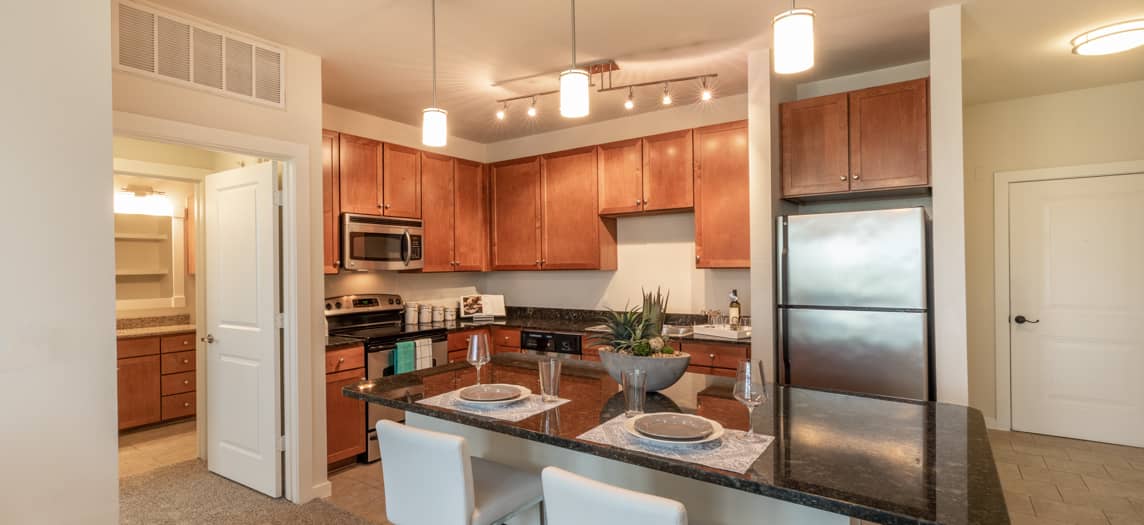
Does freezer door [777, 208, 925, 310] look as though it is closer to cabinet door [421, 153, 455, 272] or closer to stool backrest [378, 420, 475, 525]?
stool backrest [378, 420, 475, 525]

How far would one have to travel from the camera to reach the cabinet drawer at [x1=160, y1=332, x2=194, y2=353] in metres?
4.62

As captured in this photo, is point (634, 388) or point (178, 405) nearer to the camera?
point (634, 388)

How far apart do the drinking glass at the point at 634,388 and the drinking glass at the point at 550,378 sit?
11.8 inches

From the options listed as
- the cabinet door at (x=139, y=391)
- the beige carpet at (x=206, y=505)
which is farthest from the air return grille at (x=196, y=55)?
the cabinet door at (x=139, y=391)

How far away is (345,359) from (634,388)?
2.58 m

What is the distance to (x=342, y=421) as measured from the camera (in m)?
3.58

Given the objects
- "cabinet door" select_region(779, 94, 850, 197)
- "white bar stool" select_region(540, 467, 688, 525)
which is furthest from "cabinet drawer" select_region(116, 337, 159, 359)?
"cabinet door" select_region(779, 94, 850, 197)

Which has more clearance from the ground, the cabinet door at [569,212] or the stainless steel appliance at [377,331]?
the cabinet door at [569,212]

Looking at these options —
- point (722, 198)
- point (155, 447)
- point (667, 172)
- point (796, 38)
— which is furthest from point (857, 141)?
point (155, 447)

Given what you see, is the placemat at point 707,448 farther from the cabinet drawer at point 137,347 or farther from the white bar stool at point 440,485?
the cabinet drawer at point 137,347

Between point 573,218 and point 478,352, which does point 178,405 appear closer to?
point 573,218

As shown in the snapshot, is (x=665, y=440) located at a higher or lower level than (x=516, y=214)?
lower

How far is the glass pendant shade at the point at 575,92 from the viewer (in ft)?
6.62

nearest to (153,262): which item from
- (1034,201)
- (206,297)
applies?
(206,297)
